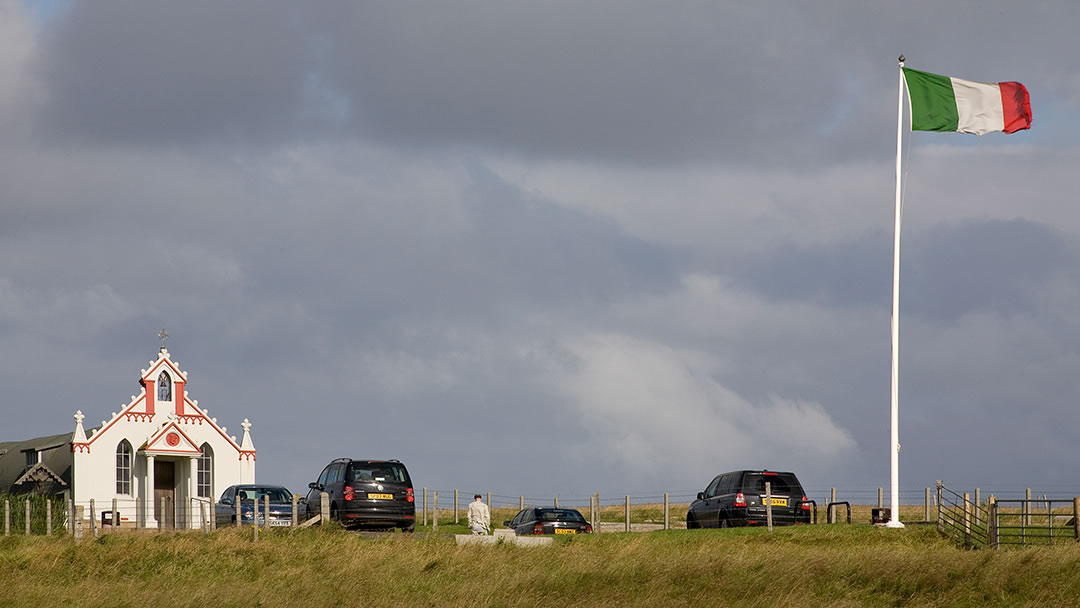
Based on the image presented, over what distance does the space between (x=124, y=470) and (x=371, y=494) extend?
20.8 metres

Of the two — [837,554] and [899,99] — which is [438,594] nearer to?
[837,554]

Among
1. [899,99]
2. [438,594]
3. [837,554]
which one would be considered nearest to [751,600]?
[837,554]

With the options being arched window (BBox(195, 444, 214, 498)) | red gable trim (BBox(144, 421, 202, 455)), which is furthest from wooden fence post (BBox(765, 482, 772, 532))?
arched window (BBox(195, 444, 214, 498))

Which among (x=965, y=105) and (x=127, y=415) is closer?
(x=965, y=105)

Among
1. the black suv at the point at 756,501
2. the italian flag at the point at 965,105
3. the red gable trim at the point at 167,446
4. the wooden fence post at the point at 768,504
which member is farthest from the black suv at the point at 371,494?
the red gable trim at the point at 167,446

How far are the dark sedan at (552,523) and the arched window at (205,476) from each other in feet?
68.3

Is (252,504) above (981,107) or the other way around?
the other way around

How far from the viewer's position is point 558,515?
36.7 m

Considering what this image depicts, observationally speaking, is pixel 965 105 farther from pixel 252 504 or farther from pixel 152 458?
pixel 152 458

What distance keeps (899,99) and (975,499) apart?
13.5 metres

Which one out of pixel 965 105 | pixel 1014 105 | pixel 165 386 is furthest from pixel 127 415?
pixel 1014 105

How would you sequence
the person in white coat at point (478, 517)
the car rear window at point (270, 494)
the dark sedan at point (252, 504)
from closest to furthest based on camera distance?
the person in white coat at point (478, 517) → the dark sedan at point (252, 504) → the car rear window at point (270, 494)

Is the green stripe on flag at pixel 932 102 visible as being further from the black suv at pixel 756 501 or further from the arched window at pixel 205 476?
the arched window at pixel 205 476

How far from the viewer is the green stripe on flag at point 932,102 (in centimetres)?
3669
